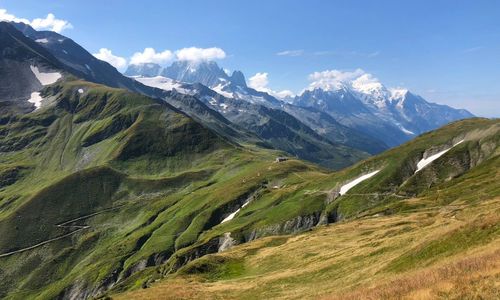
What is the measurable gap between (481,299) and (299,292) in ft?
99.9

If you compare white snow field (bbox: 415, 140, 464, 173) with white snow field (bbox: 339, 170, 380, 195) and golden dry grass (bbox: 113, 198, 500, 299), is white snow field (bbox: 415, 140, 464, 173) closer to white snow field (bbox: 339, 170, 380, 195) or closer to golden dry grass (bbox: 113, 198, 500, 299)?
white snow field (bbox: 339, 170, 380, 195)

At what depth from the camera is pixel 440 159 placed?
166500 millimetres

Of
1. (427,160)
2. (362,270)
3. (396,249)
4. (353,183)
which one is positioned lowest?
(362,270)

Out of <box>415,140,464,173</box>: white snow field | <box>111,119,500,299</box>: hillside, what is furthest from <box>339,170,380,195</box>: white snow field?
<box>415,140,464,173</box>: white snow field

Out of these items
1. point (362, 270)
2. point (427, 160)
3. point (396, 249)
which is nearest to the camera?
point (362, 270)

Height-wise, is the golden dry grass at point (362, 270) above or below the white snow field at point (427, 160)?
below

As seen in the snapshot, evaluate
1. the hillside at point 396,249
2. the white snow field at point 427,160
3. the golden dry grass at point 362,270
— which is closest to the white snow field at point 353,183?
the hillside at point 396,249

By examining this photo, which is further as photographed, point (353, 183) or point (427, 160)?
point (353, 183)

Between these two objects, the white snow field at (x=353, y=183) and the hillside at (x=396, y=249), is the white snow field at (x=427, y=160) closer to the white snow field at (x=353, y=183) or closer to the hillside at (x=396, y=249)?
the hillside at (x=396, y=249)

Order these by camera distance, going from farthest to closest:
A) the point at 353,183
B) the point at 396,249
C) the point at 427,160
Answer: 1. the point at 353,183
2. the point at 427,160
3. the point at 396,249

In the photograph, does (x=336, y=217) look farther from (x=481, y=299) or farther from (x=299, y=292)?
(x=481, y=299)

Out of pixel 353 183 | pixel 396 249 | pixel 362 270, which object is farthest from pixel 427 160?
pixel 362 270

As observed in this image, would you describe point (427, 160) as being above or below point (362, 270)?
above

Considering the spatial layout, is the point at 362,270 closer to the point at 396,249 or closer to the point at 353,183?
the point at 396,249
